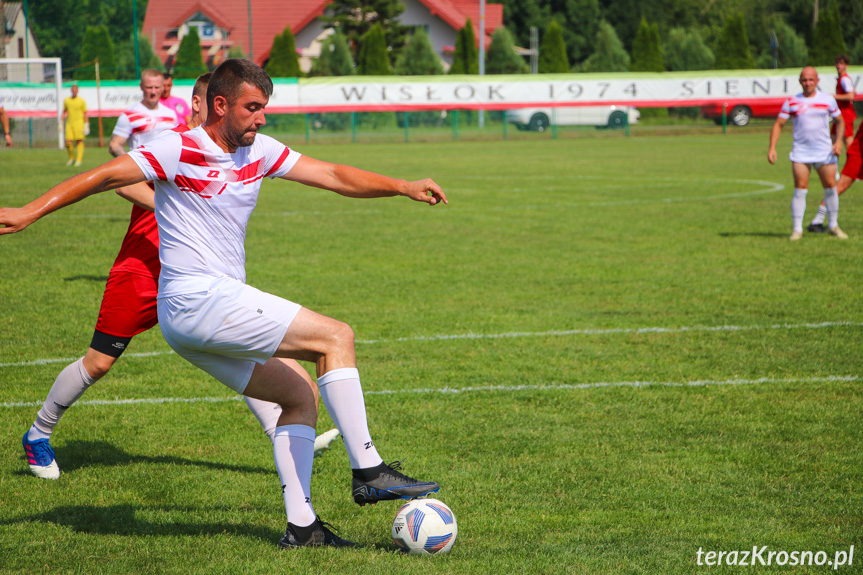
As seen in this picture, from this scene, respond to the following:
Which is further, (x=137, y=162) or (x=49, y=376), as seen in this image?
(x=49, y=376)

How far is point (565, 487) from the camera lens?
4781 mm

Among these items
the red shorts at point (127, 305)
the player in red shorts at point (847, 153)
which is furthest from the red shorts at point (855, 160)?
the red shorts at point (127, 305)

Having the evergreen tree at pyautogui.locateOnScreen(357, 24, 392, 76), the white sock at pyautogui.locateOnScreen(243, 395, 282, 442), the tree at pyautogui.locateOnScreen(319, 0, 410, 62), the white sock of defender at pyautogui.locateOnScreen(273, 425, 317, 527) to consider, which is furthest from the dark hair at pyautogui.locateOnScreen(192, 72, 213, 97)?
the tree at pyautogui.locateOnScreen(319, 0, 410, 62)

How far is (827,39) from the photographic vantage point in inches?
1965

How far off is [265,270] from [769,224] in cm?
844

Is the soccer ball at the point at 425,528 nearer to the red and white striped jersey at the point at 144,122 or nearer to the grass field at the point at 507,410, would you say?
the grass field at the point at 507,410

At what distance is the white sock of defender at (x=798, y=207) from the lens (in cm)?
1301

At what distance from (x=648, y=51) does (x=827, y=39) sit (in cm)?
1011

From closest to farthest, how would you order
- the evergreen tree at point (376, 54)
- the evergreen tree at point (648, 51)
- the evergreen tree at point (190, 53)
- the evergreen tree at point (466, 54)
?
1. the evergreen tree at point (190, 53)
2. the evergreen tree at point (376, 54)
3. the evergreen tree at point (648, 51)
4. the evergreen tree at point (466, 54)

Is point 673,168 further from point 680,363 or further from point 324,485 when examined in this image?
point 324,485

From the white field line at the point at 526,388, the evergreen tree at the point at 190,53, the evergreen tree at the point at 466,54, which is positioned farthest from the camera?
the evergreen tree at the point at 466,54

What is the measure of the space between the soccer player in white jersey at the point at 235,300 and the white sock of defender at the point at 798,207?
10835 mm

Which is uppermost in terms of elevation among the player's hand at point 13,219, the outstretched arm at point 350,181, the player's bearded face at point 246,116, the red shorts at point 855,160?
the player's bearded face at point 246,116

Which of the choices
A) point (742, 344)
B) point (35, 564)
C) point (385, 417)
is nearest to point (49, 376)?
point (385, 417)
